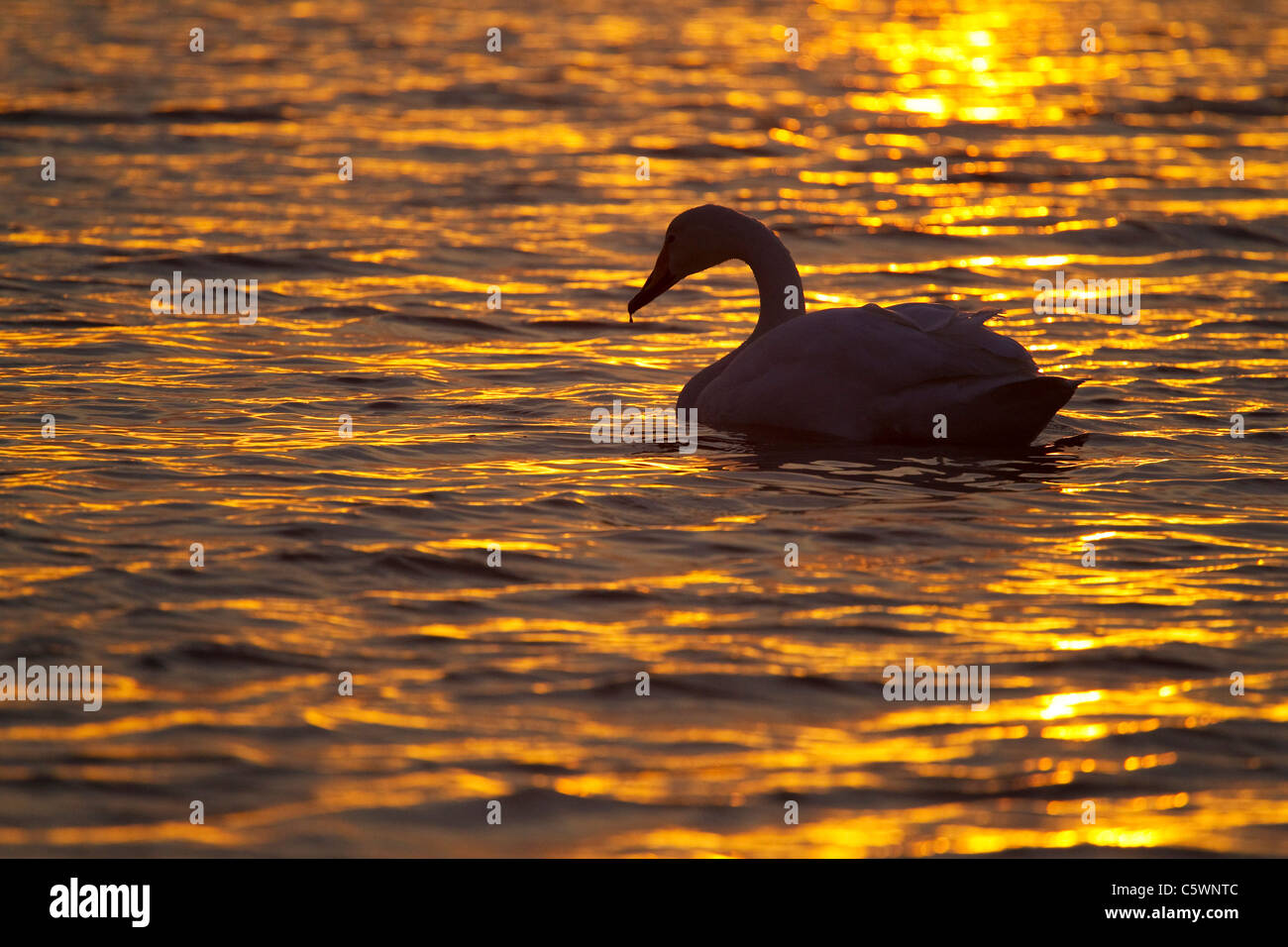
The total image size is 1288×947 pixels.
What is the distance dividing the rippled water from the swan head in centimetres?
68

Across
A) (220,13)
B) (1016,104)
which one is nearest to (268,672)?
(1016,104)

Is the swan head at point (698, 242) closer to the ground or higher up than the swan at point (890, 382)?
higher up

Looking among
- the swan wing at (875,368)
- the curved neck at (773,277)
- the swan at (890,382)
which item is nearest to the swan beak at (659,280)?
the curved neck at (773,277)

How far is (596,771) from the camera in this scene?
5.54 m

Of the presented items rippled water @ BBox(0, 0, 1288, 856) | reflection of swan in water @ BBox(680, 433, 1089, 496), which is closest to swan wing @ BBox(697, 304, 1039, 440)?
reflection of swan in water @ BBox(680, 433, 1089, 496)

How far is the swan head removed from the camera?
422 inches

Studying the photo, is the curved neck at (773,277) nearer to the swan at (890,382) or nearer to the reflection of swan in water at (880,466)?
the swan at (890,382)

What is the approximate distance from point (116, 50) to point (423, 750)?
62.8 feet

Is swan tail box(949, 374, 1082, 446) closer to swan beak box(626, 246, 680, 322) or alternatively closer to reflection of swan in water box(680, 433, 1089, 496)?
reflection of swan in water box(680, 433, 1089, 496)

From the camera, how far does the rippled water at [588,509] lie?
5.47 metres

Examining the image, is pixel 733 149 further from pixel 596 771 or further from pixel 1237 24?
pixel 596 771

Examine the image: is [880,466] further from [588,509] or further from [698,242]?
[698,242]

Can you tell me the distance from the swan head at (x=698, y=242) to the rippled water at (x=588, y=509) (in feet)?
2.23

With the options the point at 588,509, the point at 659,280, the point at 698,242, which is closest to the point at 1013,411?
the point at 588,509
